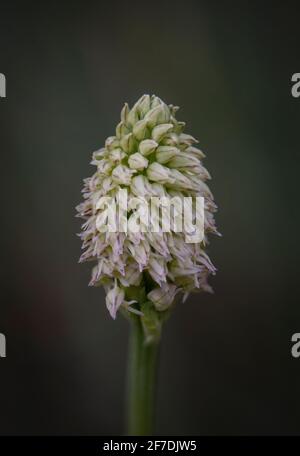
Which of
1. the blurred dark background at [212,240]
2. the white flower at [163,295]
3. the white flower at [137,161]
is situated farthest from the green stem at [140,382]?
the blurred dark background at [212,240]

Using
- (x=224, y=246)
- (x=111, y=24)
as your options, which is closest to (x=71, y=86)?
(x=111, y=24)

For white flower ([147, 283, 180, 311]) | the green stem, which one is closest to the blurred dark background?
the green stem

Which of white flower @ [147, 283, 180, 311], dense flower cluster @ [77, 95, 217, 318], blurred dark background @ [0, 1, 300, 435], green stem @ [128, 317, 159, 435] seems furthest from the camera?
blurred dark background @ [0, 1, 300, 435]

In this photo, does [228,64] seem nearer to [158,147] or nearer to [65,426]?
[158,147]

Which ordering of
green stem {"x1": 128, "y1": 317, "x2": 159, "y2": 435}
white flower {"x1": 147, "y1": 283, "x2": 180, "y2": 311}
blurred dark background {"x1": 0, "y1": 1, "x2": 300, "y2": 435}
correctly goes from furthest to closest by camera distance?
blurred dark background {"x1": 0, "y1": 1, "x2": 300, "y2": 435} < green stem {"x1": 128, "y1": 317, "x2": 159, "y2": 435} < white flower {"x1": 147, "y1": 283, "x2": 180, "y2": 311}

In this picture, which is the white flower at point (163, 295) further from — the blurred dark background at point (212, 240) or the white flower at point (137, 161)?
the blurred dark background at point (212, 240)

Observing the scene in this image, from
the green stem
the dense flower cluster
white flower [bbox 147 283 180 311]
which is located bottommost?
the green stem

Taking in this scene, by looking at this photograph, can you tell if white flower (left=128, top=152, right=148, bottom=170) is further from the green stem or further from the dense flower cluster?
the green stem

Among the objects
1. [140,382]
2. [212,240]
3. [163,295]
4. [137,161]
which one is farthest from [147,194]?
[212,240]
